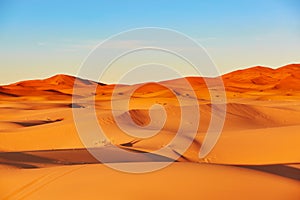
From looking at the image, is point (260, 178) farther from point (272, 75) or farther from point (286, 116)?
point (272, 75)

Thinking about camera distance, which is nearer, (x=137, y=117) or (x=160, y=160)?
(x=160, y=160)

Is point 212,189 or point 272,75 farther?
point 272,75

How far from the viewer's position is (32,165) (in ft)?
31.4

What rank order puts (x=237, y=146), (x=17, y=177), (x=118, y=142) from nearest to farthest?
1. (x=17, y=177)
2. (x=237, y=146)
3. (x=118, y=142)

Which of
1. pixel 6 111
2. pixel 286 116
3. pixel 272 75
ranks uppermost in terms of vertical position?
pixel 272 75

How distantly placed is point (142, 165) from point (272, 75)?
79.9 m

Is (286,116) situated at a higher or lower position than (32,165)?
A: higher

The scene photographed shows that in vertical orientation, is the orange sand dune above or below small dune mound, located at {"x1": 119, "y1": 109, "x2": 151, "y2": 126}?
below

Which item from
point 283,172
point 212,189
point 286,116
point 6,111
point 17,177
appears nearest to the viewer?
point 212,189

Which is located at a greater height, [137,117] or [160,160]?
[137,117]

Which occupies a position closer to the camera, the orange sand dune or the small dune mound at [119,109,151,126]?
the orange sand dune

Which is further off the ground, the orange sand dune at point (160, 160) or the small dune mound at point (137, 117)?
the small dune mound at point (137, 117)

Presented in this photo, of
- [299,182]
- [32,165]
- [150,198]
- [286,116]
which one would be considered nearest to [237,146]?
[299,182]

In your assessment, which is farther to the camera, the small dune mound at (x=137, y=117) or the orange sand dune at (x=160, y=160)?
the small dune mound at (x=137, y=117)
